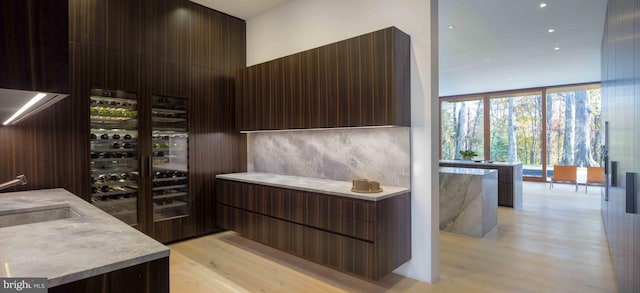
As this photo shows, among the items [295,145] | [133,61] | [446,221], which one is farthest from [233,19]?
[446,221]

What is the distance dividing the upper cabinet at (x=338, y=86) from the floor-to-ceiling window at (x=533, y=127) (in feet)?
28.7

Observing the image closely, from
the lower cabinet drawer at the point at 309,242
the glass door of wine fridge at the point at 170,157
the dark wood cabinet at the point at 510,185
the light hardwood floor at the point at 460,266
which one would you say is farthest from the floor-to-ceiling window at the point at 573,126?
the glass door of wine fridge at the point at 170,157

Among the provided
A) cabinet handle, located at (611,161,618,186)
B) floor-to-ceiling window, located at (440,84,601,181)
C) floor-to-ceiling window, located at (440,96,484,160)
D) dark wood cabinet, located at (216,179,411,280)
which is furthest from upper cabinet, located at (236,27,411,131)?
floor-to-ceiling window, located at (440,96,484,160)

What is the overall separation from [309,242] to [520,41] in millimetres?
5269

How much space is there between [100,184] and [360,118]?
122 inches

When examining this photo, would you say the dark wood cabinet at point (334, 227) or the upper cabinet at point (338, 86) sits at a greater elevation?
the upper cabinet at point (338, 86)

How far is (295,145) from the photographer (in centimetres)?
419

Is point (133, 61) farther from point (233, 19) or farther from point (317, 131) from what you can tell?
point (317, 131)

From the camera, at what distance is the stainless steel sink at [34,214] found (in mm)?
2113

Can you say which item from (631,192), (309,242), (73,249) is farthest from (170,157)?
(631,192)

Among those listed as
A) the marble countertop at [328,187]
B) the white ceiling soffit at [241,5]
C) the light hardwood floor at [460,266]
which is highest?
the white ceiling soffit at [241,5]

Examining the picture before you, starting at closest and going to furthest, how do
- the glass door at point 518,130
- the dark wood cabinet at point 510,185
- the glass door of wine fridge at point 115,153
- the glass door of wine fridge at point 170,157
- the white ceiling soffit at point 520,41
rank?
the glass door of wine fridge at point 115,153
the glass door of wine fridge at point 170,157
the white ceiling soffit at point 520,41
the dark wood cabinet at point 510,185
the glass door at point 518,130

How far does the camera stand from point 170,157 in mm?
4152

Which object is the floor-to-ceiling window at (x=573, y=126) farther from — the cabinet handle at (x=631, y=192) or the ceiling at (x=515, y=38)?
the cabinet handle at (x=631, y=192)
